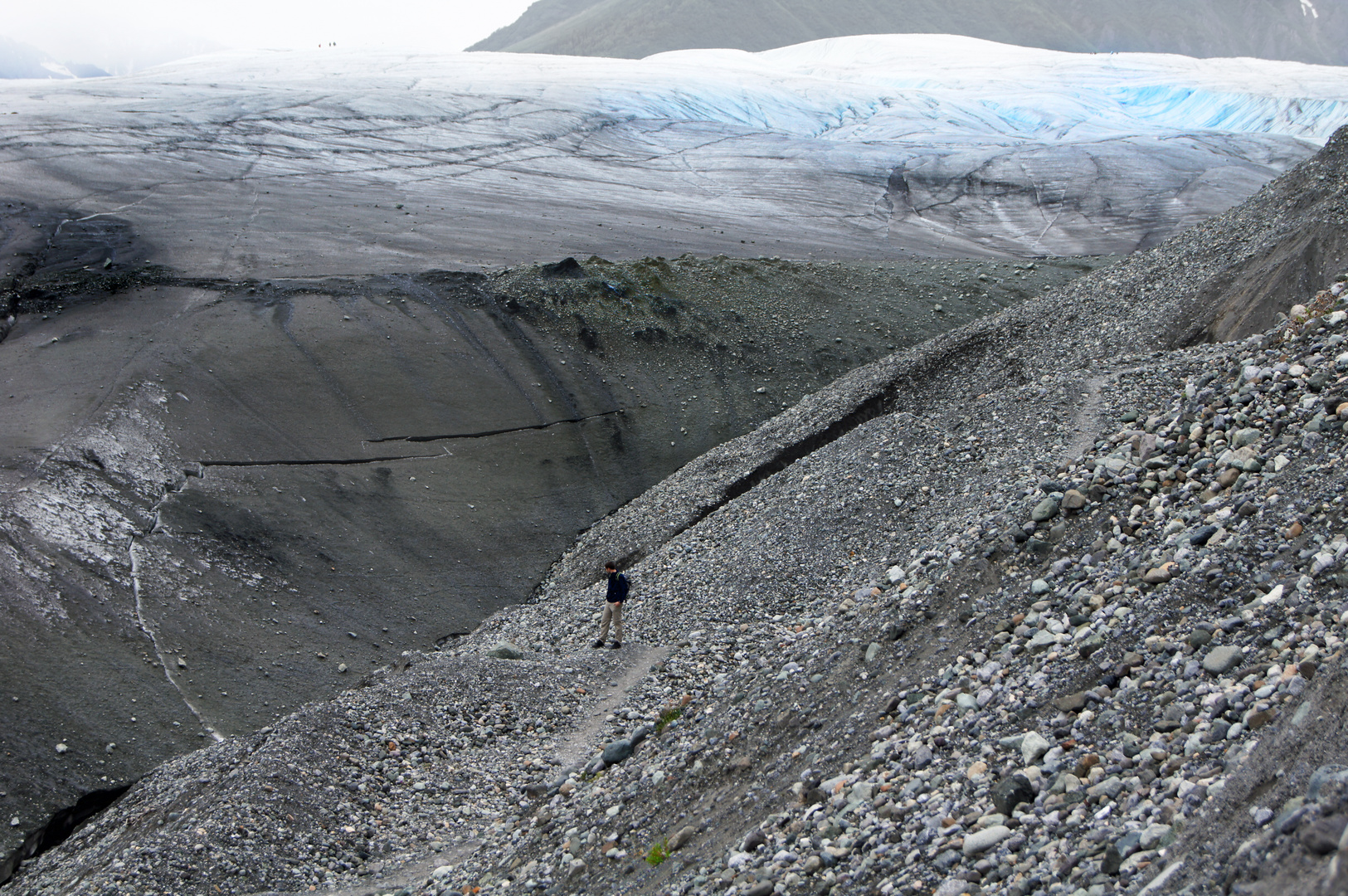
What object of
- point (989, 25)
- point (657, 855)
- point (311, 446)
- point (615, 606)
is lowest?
point (615, 606)

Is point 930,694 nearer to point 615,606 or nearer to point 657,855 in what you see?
point 657,855

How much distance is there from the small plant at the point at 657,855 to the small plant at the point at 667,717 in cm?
257

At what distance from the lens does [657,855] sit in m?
6.88

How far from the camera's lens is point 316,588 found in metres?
15.7

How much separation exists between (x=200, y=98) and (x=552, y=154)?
1642 cm

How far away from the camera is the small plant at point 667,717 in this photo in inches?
385

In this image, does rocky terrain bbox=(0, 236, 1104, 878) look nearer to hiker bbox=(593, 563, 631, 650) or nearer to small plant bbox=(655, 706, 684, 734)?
hiker bbox=(593, 563, 631, 650)

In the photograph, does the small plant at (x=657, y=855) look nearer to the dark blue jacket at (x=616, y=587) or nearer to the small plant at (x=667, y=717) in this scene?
the small plant at (x=667, y=717)

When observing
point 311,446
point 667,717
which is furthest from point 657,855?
point 311,446

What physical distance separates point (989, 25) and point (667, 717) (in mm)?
118231

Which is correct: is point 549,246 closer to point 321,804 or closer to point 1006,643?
point 321,804

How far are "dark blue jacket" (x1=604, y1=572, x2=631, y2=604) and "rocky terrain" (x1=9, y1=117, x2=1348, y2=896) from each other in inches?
31.2

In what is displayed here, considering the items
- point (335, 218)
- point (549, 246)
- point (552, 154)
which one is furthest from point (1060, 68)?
point (335, 218)

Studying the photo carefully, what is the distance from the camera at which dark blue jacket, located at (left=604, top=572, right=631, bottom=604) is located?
40.2 feet
